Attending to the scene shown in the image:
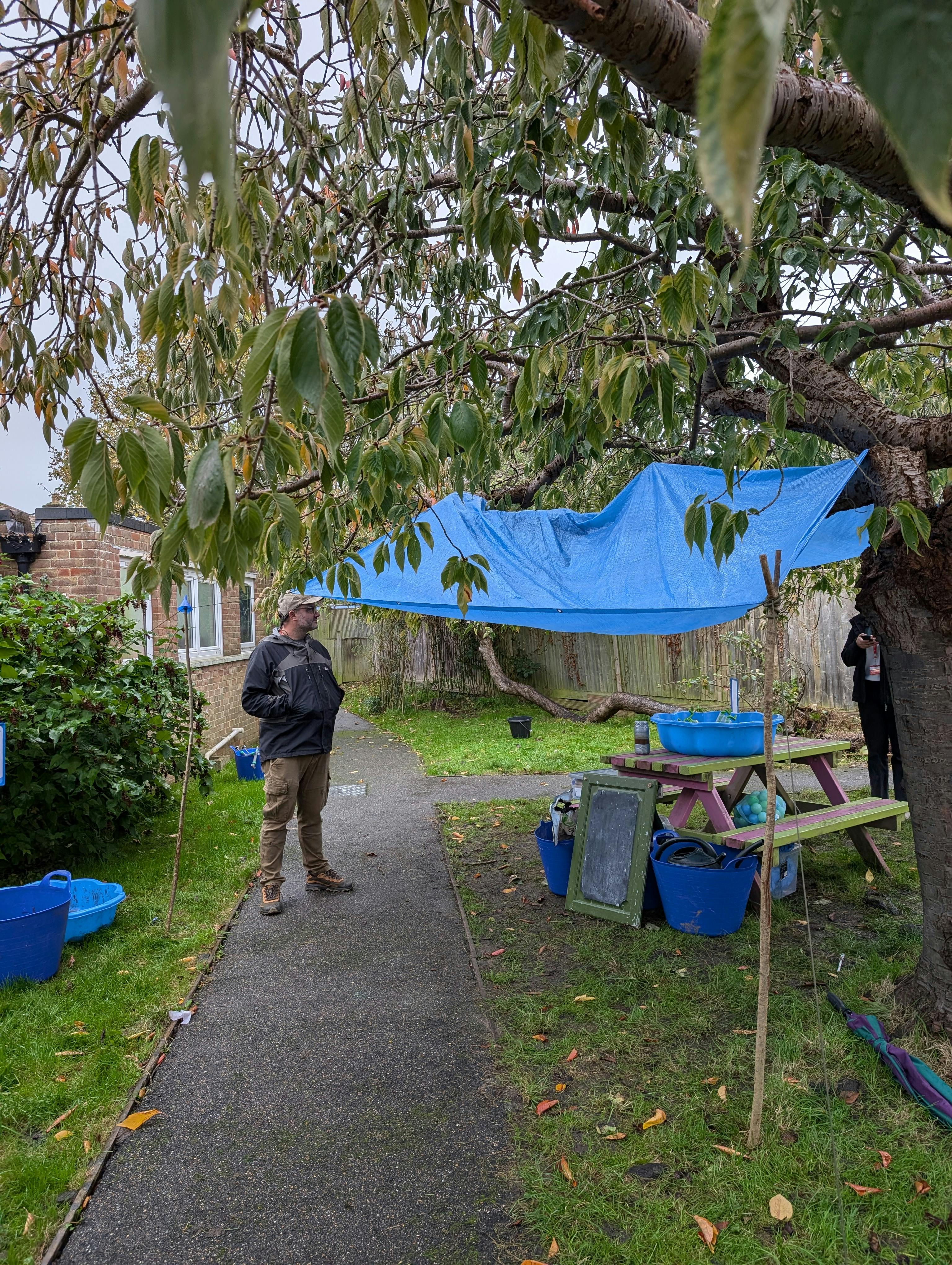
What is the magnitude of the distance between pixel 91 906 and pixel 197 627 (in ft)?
16.2

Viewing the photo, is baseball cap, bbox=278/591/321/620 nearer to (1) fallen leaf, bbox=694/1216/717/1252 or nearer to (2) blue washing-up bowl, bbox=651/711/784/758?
(2) blue washing-up bowl, bbox=651/711/784/758

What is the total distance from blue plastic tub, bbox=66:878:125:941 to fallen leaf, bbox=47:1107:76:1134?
1.12 metres

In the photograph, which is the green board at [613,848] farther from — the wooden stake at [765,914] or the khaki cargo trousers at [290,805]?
the wooden stake at [765,914]

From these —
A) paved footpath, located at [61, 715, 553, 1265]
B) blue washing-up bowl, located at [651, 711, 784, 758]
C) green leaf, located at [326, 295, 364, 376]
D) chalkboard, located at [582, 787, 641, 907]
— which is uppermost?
green leaf, located at [326, 295, 364, 376]

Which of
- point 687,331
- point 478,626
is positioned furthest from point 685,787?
point 478,626

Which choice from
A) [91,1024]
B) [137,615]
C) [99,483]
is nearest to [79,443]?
[99,483]

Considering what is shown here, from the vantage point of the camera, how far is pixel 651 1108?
8.41ft

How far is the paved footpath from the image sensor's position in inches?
81.8

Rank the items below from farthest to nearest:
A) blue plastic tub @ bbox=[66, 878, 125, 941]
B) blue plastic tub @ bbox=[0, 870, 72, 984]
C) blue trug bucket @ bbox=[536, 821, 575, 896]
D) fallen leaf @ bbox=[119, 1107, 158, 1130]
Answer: blue trug bucket @ bbox=[536, 821, 575, 896] → blue plastic tub @ bbox=[66, 878, 125, 941] → blue plastic tub @ bbox=[0, 870, 72, 984] → fallen leaf @ bbox=[119, 1107, 158, 1130]

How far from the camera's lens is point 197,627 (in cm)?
877

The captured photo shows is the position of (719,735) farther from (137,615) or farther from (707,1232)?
(137,615)

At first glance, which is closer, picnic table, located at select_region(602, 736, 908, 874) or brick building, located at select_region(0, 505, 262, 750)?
picnic table, located at select_region(602, 736, 908, 874)

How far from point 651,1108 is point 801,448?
3.59 meters

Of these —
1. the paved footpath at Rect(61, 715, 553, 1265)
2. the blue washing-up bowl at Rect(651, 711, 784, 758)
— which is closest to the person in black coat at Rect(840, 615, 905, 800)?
the blue washing-up bowl at Rect(651, 711, 784, 758)
